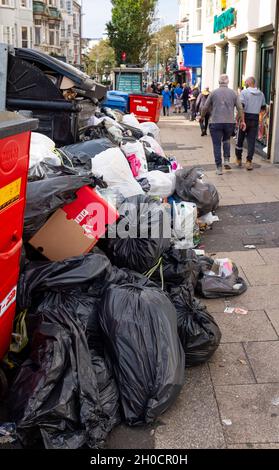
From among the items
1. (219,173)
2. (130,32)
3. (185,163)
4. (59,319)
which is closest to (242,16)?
Answer: (185,163)

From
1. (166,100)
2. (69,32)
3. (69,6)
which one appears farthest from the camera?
(69,6)

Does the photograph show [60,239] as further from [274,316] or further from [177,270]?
[274,316]

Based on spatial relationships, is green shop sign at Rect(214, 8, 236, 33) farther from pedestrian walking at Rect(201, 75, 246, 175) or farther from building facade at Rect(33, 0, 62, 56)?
building facade at Rect(33, 0, 62, 56)

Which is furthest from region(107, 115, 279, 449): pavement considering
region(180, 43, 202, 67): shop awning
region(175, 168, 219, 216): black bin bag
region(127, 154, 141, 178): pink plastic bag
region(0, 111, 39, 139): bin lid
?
region(180, 43, 202, 67): shop awning

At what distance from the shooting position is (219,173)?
9.67 meters

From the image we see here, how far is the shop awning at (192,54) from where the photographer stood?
27422 mm

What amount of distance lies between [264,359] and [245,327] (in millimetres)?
465

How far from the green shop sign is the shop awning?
24.9 feet

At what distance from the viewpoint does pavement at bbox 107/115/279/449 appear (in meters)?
2.71

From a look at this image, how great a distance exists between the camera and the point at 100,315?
10.0 feet

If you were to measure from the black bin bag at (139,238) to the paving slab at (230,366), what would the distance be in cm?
83

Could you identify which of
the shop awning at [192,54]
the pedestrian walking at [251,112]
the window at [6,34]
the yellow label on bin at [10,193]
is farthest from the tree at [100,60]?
the yellow label on bin at [10,193]

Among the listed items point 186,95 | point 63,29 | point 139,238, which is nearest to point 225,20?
point 186,95

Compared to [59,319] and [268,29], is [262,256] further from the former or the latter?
[268,29]
